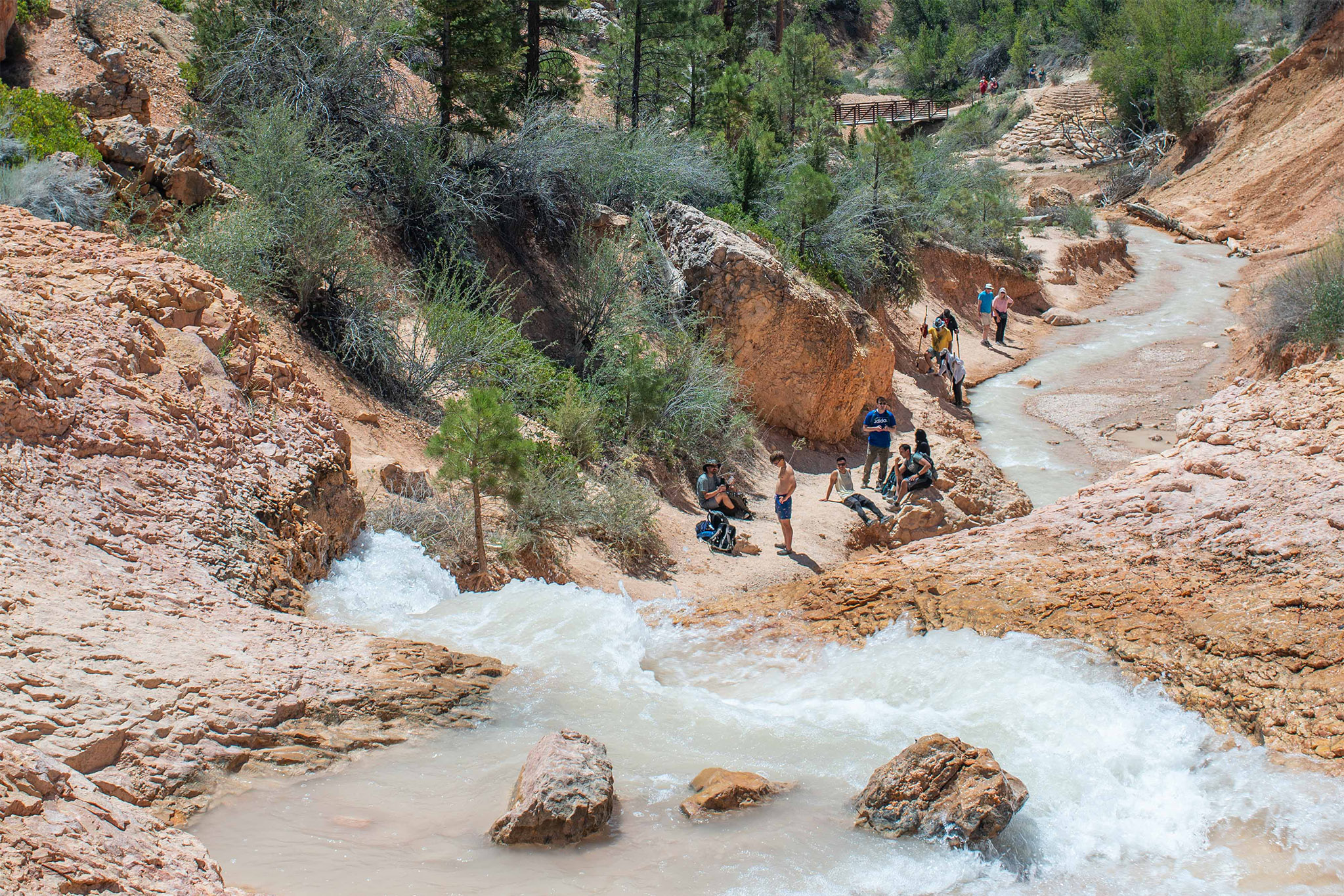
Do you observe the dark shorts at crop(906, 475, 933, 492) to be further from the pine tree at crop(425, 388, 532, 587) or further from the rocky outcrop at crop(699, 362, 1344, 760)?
the pine tree at crop(425, 388, 532, 587)

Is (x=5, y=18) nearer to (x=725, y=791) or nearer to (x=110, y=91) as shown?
(x=110, y=91)

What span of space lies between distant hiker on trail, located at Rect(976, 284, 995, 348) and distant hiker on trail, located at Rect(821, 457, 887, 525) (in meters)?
8.74

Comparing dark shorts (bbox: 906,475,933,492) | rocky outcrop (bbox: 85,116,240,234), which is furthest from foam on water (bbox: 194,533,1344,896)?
dark shorts (bbox: 906,475,933,492)

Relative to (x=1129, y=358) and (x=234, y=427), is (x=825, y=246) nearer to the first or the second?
(x=1129, y=358)

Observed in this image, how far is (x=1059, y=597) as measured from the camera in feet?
23.9

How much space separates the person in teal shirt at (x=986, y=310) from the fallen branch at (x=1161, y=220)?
1139 centimetres

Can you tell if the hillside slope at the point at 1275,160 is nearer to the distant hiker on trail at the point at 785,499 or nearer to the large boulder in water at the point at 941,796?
the distant hiker on trail at the point at 785,499

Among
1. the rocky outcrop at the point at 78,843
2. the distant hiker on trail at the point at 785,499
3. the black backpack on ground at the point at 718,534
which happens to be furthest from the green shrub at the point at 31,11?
the rocky outcrop at the point at 78,843

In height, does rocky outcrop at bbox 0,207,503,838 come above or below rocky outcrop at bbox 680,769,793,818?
above

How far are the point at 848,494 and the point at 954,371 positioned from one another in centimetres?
567

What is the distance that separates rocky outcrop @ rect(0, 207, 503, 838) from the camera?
4.07 metres

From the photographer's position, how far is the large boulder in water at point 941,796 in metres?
4.34

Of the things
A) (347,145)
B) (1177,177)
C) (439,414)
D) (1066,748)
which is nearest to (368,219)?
(347,145)

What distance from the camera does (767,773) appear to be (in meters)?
4.95
